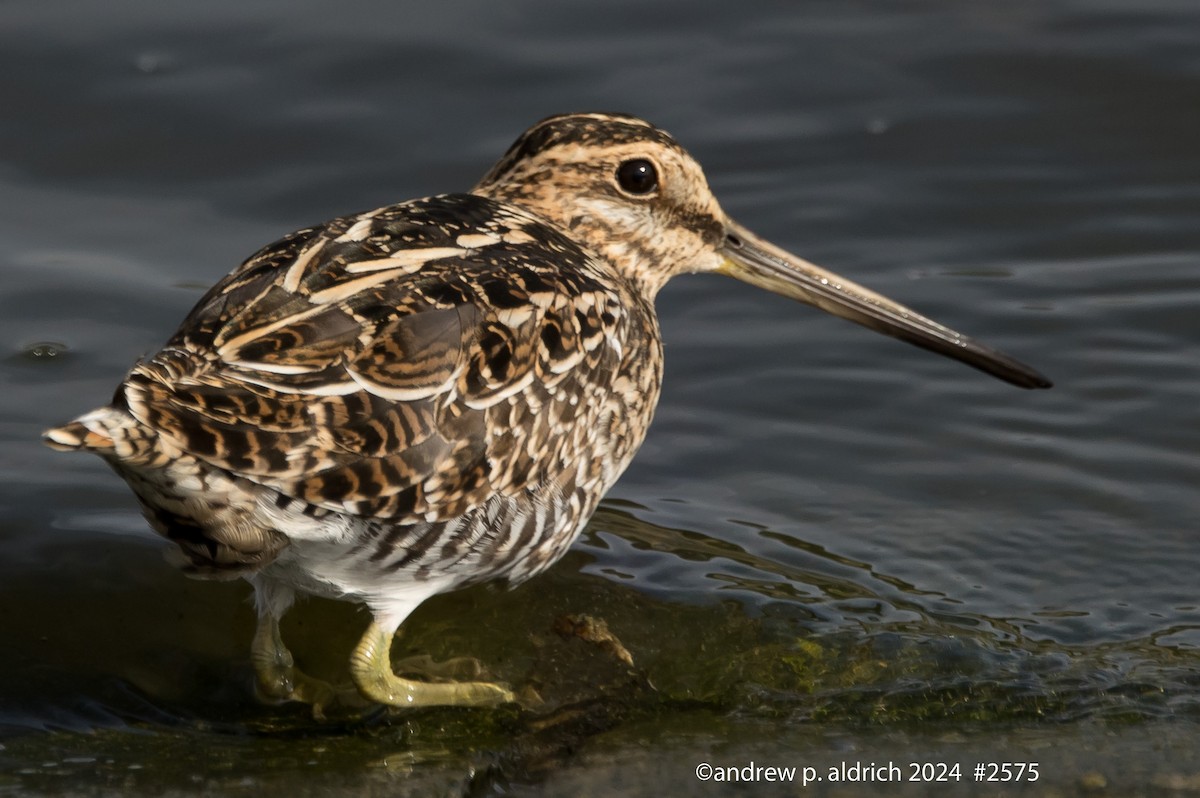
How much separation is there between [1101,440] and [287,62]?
4.75 m

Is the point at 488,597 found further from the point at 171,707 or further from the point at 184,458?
the point at 184,458

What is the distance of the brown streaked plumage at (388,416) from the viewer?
15.1 ft

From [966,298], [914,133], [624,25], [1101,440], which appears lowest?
[1101,440]

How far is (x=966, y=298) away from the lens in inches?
322

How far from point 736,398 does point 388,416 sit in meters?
2.99

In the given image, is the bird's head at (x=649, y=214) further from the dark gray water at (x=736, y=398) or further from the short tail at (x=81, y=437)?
the short tail at (x=81, y=437)

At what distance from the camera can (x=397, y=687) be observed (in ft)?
18.0

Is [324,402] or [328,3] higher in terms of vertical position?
[328,3]

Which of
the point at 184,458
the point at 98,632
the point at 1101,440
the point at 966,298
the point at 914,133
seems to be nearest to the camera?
the point at 184,458

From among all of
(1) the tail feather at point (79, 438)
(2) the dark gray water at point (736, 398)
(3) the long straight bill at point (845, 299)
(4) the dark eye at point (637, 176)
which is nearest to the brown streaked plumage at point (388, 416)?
(1) the tail feather at point (79, 438)

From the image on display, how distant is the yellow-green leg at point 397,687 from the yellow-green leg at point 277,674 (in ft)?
0.78

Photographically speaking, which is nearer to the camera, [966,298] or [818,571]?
[818,571]

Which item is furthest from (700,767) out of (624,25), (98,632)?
(624,25)

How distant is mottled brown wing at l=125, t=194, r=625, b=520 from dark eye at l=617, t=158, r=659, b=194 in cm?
87
